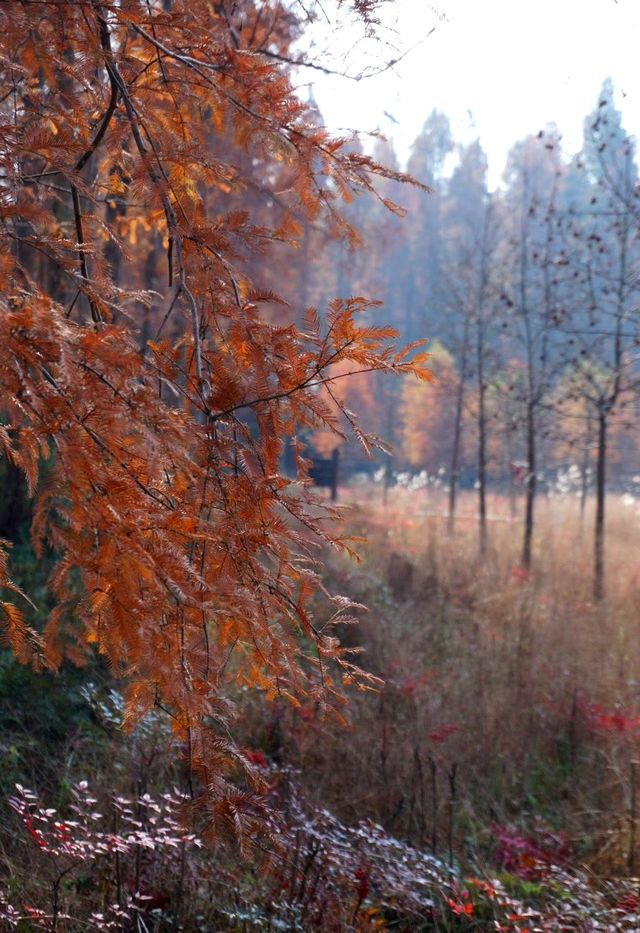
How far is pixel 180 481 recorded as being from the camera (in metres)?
2.43

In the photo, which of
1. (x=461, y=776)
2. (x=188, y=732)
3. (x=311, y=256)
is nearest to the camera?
(x=188, y=732)

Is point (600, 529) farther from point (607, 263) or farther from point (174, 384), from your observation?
point (174, 384)

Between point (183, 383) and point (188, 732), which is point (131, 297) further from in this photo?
point (188, 732)

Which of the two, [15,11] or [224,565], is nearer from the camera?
[224,565]

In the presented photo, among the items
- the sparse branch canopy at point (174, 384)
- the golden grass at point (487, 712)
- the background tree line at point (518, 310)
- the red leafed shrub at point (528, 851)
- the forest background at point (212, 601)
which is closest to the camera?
the sparse branch canopy at point (174, 384)

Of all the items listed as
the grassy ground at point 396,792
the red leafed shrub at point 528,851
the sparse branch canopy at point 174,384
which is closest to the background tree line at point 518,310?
the sparse branch canopy at point 174,384

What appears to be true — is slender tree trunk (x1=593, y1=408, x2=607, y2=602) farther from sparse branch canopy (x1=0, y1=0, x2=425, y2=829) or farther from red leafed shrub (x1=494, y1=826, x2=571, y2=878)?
sparse branch canopy (x1=0, y1=0, x2=425, y2=829)

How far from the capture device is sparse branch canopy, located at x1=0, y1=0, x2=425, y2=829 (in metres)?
2.04

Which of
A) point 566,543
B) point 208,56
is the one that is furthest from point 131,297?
point 566,543

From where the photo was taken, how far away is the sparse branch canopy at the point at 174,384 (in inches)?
80.2

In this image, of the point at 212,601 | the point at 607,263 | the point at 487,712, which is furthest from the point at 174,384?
the point at 607,263

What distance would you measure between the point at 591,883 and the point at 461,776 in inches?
51.6

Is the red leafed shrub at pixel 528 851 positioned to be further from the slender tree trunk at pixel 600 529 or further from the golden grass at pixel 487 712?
the slender tree trunk at pixel 600 529

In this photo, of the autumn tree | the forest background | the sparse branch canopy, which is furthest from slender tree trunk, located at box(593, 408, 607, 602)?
the sparse branch canopy
